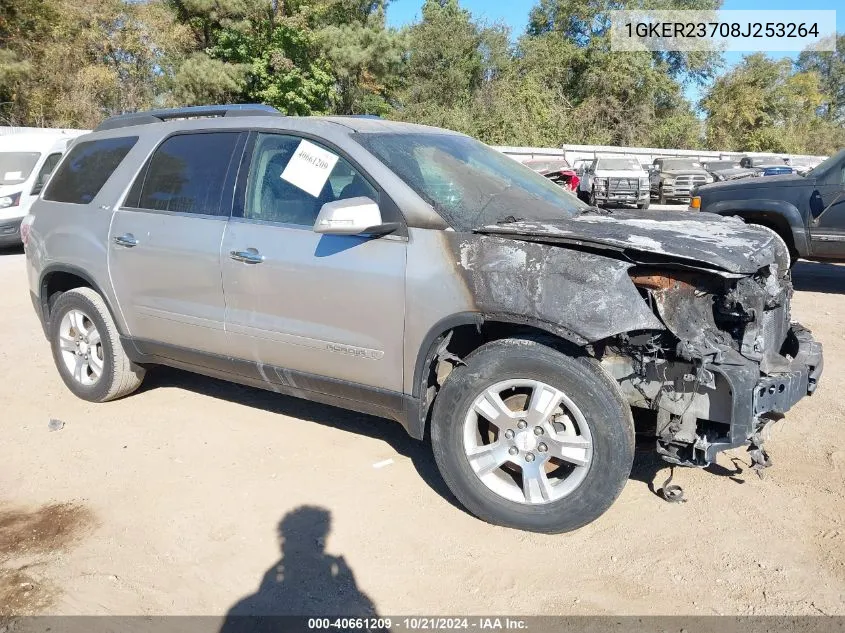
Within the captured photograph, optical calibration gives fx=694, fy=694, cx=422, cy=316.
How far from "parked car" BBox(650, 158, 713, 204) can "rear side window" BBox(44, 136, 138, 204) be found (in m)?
21.9

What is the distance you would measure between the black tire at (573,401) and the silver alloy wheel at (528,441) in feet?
0.10

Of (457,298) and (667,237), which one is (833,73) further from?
(457,298)

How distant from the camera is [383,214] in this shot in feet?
11.2

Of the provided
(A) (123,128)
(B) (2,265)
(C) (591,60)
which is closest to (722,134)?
(C) (591,60)

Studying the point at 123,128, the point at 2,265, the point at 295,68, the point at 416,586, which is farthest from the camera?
the point at 295,68

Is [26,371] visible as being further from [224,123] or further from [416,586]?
[416,586]

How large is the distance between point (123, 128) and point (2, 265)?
8.44m

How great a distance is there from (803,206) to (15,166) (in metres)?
13.1

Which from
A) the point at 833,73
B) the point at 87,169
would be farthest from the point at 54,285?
the point at 833,73

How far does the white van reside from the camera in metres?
12.7

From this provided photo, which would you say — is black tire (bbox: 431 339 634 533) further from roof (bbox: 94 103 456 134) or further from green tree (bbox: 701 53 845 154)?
green tree (bbox: 701 53 845 154)

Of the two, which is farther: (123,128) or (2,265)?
(2,265)

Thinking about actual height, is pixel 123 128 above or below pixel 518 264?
above

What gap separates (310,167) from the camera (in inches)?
146
